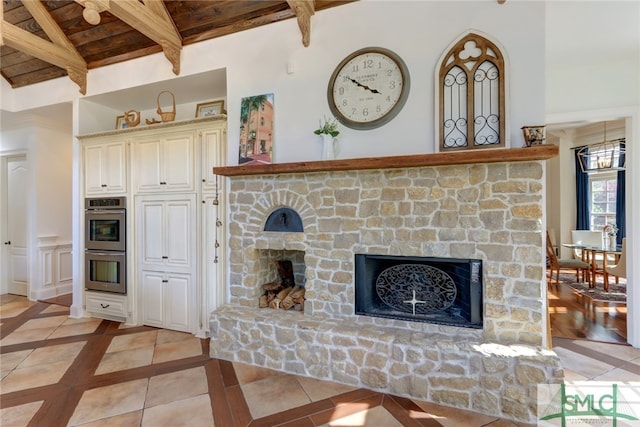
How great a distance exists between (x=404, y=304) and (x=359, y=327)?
1.40 ft

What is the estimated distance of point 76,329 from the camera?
3.48m

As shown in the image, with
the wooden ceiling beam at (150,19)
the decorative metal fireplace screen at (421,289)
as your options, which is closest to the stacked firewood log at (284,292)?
the decorative metal fireplace screen at (421,289)

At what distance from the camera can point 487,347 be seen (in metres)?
2.08

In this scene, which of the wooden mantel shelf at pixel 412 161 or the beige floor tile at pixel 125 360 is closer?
the wooden mantel shelf at pixel 412 161

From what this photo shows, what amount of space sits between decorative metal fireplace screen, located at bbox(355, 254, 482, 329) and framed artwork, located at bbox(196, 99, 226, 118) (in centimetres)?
254

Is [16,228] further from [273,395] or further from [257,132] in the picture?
[273,395]

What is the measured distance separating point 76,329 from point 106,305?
0.37 metres

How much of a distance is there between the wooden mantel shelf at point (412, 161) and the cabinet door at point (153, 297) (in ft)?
5.53

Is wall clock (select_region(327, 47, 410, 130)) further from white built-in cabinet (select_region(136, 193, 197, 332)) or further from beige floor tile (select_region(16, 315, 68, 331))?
beige floor tile (select_region(16, 315, 68, 331))

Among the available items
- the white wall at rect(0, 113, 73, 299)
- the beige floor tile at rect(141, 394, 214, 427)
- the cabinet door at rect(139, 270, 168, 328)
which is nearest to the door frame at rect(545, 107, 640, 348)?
the beige floor tile at rect(141, 394, 214, 427)

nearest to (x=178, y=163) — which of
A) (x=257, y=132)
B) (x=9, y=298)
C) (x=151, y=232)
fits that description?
(x=151, y=232)

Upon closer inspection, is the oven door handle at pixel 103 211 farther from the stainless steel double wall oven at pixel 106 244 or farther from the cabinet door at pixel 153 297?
the cabinet door at pixel 153 297

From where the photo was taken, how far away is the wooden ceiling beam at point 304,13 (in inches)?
104

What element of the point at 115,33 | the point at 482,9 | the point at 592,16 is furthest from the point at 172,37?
the point at 592,16
